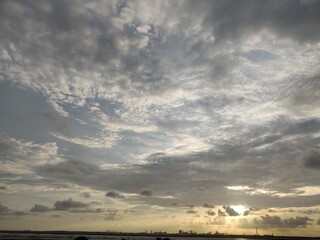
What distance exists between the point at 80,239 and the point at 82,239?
0.76m

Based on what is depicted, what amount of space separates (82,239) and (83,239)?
0.38 meters

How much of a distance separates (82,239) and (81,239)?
0.38m

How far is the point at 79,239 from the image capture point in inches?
4343

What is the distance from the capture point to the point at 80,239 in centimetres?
11094

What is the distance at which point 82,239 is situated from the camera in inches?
4387

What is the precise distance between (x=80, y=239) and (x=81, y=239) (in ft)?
1.25

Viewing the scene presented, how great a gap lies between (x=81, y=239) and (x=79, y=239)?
1.03m

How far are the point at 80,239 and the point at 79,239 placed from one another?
2.26 ft

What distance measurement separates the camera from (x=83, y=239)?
11169 centimetres

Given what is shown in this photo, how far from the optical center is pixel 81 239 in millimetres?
111188
